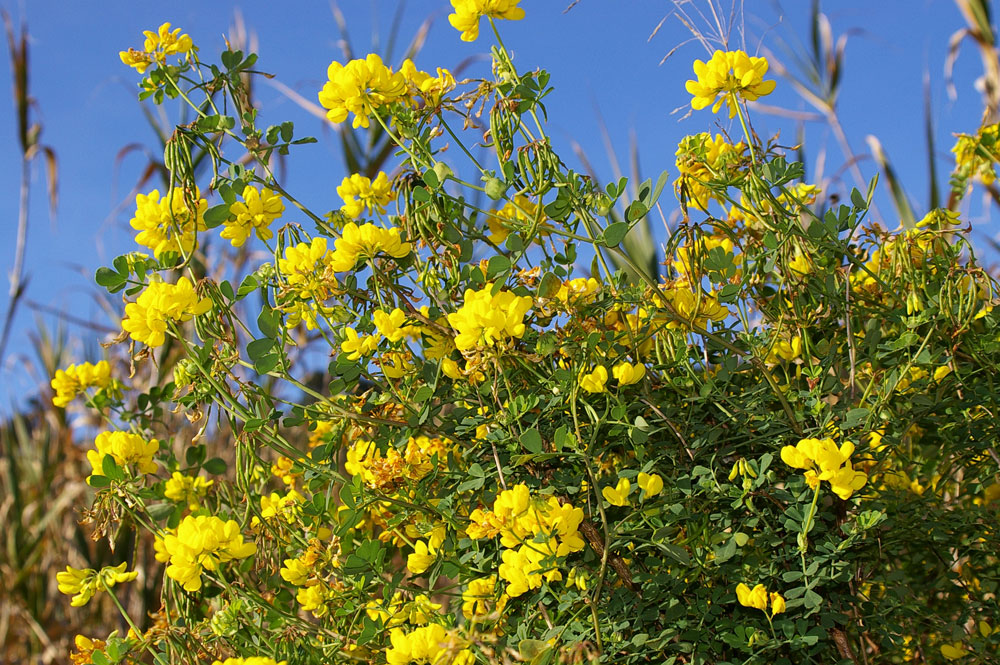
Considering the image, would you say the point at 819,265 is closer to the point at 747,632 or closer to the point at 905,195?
the point at 747,632

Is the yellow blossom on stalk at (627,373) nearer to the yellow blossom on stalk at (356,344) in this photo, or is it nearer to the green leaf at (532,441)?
the green leaf at (532,441)

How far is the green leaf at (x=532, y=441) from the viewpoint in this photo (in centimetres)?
77

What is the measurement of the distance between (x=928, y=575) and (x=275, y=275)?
1.00 metres

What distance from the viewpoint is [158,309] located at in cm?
86

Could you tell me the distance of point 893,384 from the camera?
33.3 inches

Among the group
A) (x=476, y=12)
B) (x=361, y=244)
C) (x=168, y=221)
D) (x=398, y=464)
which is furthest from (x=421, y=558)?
(x=476, y=12)

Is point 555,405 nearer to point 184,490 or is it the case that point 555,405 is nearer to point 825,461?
point 825,461

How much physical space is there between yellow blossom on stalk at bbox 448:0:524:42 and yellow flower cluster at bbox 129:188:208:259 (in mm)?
365

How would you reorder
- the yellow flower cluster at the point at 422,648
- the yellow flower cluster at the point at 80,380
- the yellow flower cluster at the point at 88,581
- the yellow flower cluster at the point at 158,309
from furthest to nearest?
the yellow flower cluster at the point at 80,380 → the yellow flower cluster at the point at 88,581 → the yellow flower cluster at the point at 158,309 → the yellow flower cluster at the point at 422,648

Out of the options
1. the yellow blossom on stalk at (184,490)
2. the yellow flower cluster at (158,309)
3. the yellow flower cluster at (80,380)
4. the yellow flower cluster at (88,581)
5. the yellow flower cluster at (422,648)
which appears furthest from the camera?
the yellow flower cluster at (80,380)

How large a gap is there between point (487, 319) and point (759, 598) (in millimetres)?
382

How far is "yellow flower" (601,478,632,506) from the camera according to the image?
0.82 m

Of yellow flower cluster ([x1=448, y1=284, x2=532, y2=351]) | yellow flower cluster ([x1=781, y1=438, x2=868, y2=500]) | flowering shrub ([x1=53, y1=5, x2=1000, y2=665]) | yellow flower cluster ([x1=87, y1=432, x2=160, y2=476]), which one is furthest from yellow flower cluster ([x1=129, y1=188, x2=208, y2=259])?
yellow flower cluster ([x1=781, y1=438, x2=868, y2=500])

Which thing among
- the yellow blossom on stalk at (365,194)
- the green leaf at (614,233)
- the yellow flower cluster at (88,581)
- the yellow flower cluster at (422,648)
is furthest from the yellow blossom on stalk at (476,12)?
the yellow flower cluster at (88,581)
